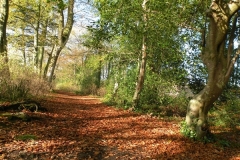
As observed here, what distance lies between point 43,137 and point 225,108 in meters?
7.91

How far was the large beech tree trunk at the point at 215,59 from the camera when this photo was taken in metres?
6.21

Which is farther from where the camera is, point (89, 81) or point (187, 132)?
point (89, 81)

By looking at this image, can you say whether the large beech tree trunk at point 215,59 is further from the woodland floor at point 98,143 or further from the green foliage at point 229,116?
the green foliage at point 229,116

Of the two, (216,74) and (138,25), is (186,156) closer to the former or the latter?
(216,74)

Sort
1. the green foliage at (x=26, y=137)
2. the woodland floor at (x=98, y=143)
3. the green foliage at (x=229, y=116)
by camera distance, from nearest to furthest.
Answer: the woodland floor at (x=98, y=143), the green foliage at (x=26, y=137), the green foliage at (x=229, y=116)

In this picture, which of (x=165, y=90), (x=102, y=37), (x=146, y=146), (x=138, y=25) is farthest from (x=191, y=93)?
(x=146, y=146)

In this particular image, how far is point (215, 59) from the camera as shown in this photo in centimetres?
658

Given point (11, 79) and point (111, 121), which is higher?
point (11, 79)

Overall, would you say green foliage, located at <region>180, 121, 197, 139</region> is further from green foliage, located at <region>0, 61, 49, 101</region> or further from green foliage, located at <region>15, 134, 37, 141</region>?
green foliage, located at <region>0, 61, 49, 101</region>

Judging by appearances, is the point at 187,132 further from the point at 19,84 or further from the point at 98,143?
the point at 19,84

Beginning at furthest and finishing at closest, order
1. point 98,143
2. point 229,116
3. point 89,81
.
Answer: point 89,81 < point 229,116 < point 98,143

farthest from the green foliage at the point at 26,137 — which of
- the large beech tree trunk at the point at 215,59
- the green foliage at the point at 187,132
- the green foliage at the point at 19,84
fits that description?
the large beech tree trunk at the point at 215,59

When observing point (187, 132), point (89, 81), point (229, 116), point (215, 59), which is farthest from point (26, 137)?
point (89, 81)

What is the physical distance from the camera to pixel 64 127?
6809mm
